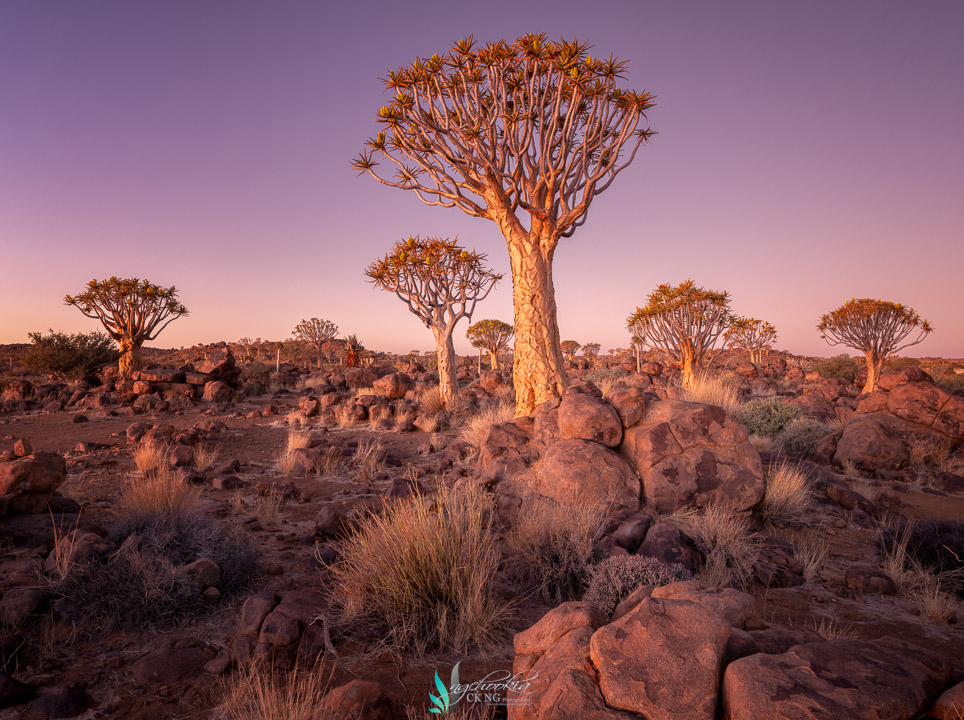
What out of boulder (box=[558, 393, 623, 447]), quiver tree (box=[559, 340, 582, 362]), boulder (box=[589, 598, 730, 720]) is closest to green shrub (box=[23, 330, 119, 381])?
boulder (box=[558, 393, 623, 447])

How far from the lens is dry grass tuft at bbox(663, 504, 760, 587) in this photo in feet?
14.5

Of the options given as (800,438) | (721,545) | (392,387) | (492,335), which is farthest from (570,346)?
(721,545)

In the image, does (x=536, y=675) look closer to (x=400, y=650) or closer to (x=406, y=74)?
(x=400, y=650)

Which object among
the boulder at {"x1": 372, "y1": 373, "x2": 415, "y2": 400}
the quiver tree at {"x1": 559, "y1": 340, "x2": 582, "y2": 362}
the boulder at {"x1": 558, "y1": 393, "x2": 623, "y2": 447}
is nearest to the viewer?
the boulder at {"x1": 558, "y1": 393, "x2": 623, "y2": 447}

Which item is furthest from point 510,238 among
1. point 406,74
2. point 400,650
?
point 400,650

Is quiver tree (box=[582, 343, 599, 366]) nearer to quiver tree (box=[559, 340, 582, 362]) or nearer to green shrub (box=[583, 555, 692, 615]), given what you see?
quiver tree (box=[559, 340, 582, 362])

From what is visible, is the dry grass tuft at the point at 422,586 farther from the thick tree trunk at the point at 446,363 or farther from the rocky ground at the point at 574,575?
the thick tree trunk at the point at 446,363

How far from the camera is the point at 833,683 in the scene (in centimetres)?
188

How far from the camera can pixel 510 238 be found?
938cm

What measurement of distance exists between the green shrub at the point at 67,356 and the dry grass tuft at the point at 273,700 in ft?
82.6

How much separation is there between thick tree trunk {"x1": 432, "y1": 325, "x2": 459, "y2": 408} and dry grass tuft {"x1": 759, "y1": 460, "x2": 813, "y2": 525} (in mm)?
10428

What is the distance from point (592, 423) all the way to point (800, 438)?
655cm

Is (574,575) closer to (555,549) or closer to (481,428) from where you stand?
(555,549)

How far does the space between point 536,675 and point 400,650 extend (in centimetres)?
148
